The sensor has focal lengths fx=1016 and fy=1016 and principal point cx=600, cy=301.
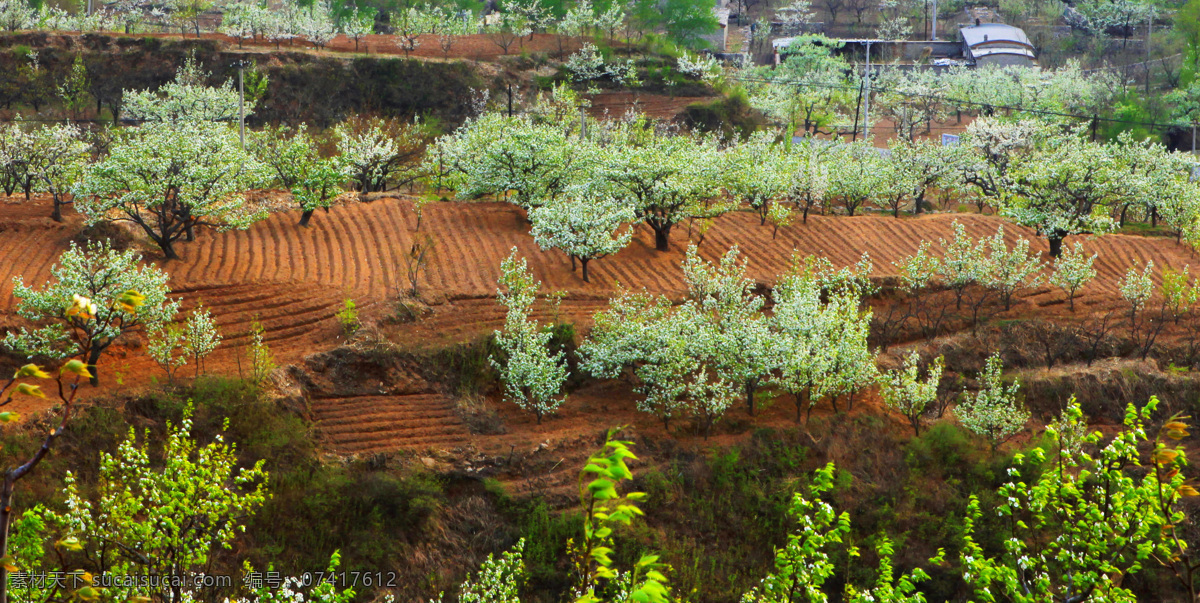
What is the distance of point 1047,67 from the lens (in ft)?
238

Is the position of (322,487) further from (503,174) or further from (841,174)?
(841,174)

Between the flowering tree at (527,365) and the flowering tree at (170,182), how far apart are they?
26.4 ft

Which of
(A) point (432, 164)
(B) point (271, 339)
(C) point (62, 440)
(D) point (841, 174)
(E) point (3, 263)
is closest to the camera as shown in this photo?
(C) point (62, 440)

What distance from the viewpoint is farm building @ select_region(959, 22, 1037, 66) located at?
70625 millimetres

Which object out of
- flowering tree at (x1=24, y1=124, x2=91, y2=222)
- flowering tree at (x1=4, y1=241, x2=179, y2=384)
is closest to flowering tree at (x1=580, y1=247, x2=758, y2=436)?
flowering tree at (x1=4, y1=241, x2=179, y2=384)

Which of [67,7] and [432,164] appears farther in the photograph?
[67,7]

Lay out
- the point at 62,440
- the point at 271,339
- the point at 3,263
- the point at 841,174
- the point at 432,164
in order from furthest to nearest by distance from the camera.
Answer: the point at 432,164 < the point at 841,174 < the point at 3,263 < the point at 271,339 < the point at 62,440

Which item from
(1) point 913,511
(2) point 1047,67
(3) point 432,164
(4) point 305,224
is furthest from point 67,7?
(1) point 913,511

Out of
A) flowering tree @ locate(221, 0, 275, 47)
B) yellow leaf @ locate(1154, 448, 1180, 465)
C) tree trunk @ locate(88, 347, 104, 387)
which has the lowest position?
tree trunk @ locate(88, 347, 104, 387)

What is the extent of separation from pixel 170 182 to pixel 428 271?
252 inches

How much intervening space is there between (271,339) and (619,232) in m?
10.7

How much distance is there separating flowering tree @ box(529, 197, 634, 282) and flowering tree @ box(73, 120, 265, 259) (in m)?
7.42

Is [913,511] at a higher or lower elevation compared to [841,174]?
lower

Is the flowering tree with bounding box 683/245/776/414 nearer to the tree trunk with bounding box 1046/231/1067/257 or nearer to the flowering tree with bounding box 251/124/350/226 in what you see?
the flowering tree with bounding box 251/124/350/226
